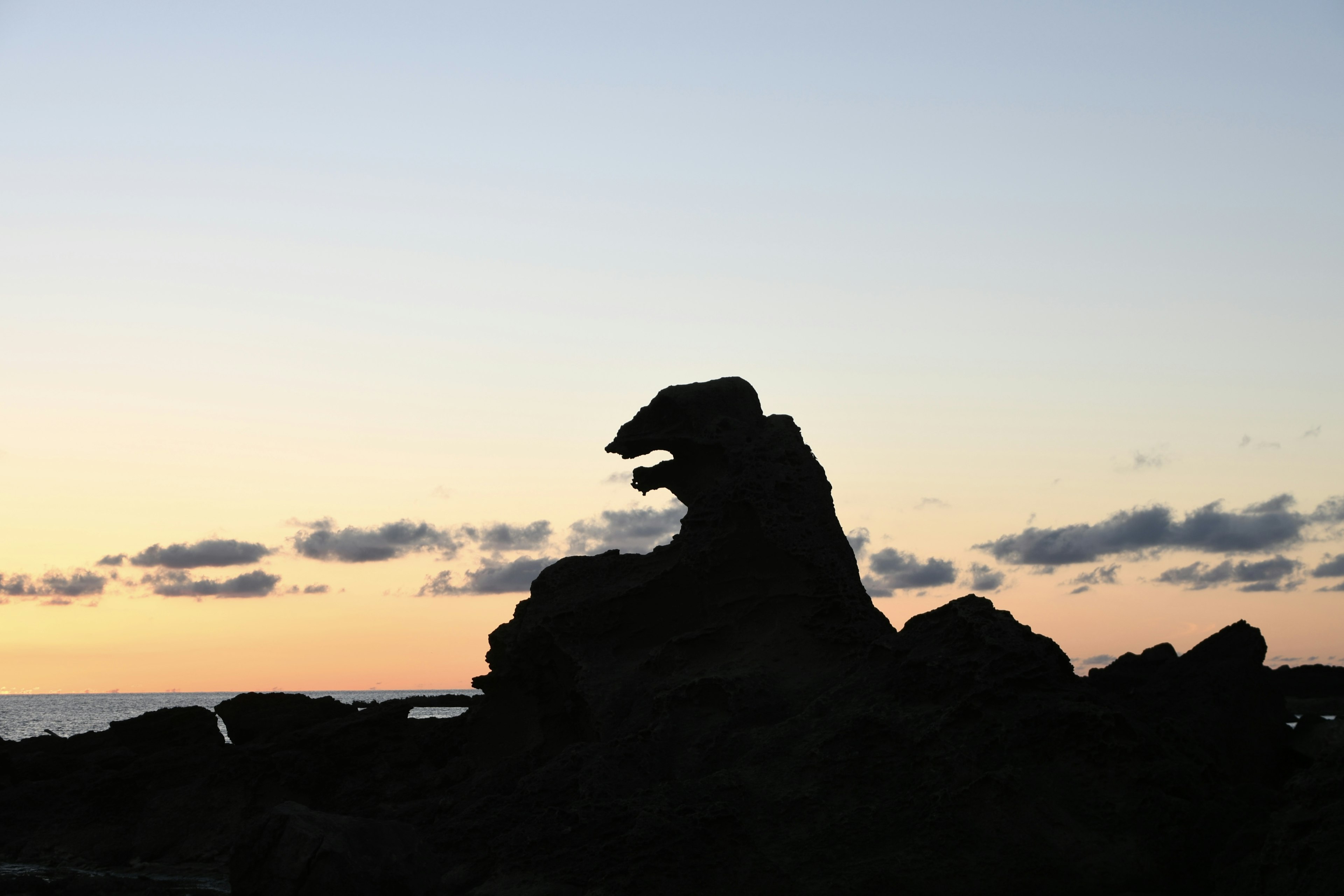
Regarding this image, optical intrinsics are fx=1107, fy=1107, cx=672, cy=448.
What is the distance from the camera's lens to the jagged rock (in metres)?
26.0

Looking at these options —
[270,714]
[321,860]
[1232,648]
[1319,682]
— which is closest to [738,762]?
[321,860]

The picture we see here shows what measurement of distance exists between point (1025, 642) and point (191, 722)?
19.9 metres

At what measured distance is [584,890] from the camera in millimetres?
14133

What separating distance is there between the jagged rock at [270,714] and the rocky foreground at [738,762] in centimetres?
14

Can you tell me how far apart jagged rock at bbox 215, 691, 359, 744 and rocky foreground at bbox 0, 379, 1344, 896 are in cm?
14

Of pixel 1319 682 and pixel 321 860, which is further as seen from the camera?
pixel 1319 682

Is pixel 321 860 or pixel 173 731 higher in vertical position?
pixel 173 731

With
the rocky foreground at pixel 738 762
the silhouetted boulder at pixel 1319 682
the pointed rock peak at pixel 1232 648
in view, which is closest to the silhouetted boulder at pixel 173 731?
the rocky foreground at pixel 738 762

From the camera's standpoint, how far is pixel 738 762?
16141 mm

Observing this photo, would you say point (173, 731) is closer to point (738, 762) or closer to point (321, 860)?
point (321, 860)

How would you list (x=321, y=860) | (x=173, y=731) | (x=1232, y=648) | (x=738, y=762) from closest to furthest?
1. (x=321, y=860)
2. (x=738, y=762)
3. (x=1232, y=648)
4. (x=173, y=731)

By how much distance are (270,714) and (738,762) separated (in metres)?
14.9

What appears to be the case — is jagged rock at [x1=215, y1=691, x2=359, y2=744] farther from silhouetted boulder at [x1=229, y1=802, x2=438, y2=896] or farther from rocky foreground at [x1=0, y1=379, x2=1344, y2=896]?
silhouetted boulder at [x1=229, y1=802, x2=438, y2=896]

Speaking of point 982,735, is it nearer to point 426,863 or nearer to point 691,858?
point 691,858
